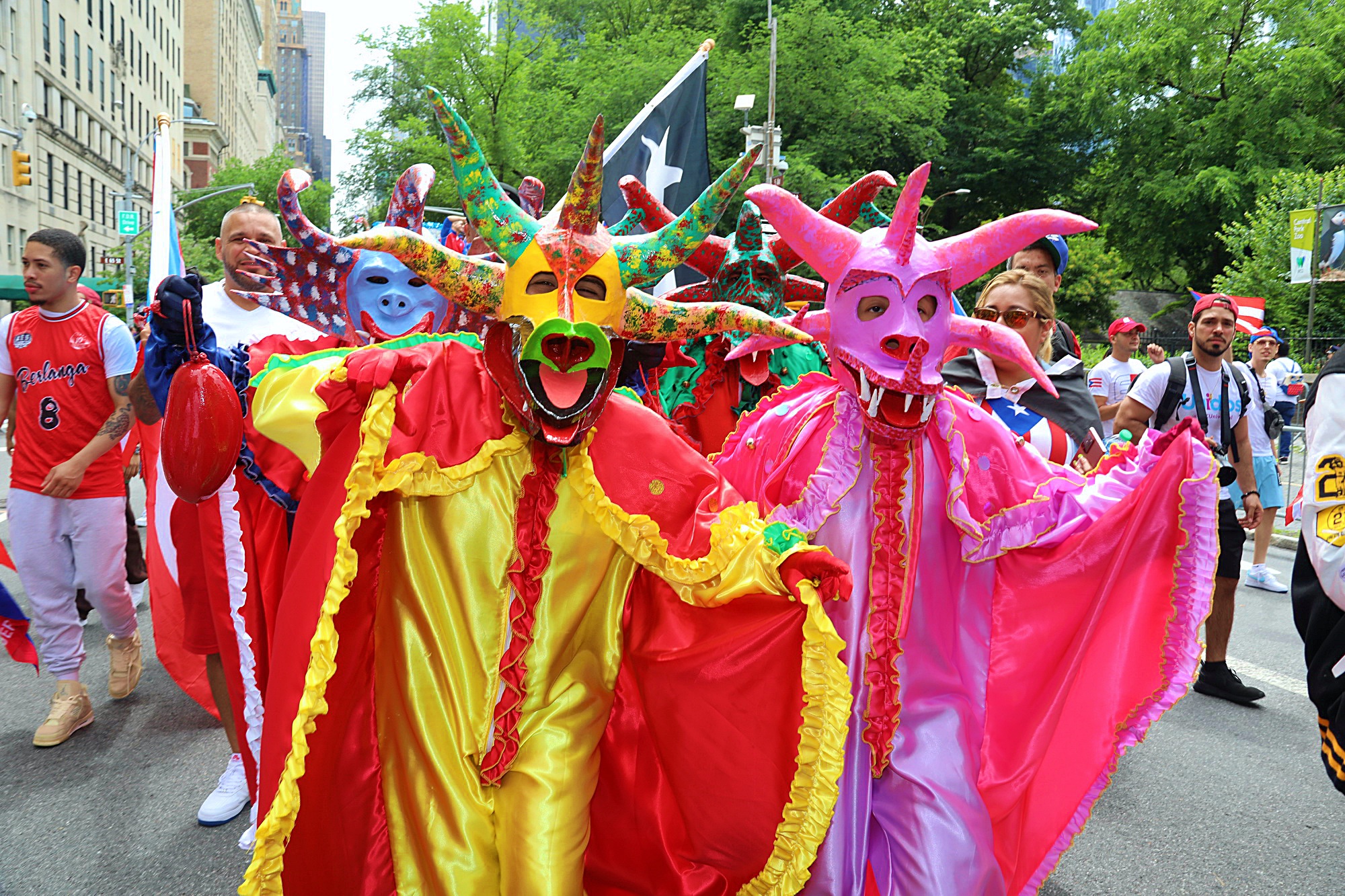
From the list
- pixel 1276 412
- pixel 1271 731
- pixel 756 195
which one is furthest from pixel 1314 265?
pixel 756 195

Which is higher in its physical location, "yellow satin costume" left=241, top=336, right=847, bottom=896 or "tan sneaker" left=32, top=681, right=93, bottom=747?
"yellow satin costume" left=241, top=336, right=847, bottom=896

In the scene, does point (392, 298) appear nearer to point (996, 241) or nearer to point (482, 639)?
point (482, 639)

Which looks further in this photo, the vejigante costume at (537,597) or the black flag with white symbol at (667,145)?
the black flag with white symbol at (667,145)

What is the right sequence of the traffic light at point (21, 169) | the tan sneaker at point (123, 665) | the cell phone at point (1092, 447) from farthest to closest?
the traffic light at point (21, 169) → the tan sneaker at point (123, 665) → the cell phone at point (1092, 447)

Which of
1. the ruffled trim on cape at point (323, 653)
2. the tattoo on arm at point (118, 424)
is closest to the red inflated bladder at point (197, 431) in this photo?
the ruffled trim on cape at point (323, 653)

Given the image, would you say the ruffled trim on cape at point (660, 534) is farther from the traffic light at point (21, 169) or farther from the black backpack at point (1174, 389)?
the traffic light at point (21, 169)

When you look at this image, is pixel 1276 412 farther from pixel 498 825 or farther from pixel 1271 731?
pixel 498 825

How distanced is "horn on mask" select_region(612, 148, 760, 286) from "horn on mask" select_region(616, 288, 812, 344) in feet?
0.21

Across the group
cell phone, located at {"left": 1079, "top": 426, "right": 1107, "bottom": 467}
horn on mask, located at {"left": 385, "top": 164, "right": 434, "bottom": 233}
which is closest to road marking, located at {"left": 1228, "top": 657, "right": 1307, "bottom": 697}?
cell phone, located at {"left": 1079, "top": 426, "right": 1107, "bottom": 467}

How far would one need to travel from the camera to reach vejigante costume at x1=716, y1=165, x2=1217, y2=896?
122 inches

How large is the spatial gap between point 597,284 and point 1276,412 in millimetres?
8264

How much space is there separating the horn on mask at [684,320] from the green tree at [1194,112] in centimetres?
3284

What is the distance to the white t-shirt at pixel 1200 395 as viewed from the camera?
603 centimetres

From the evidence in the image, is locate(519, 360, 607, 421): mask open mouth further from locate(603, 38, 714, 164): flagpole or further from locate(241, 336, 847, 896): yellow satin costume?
locate(603, 38, 714, 164): flagpole
